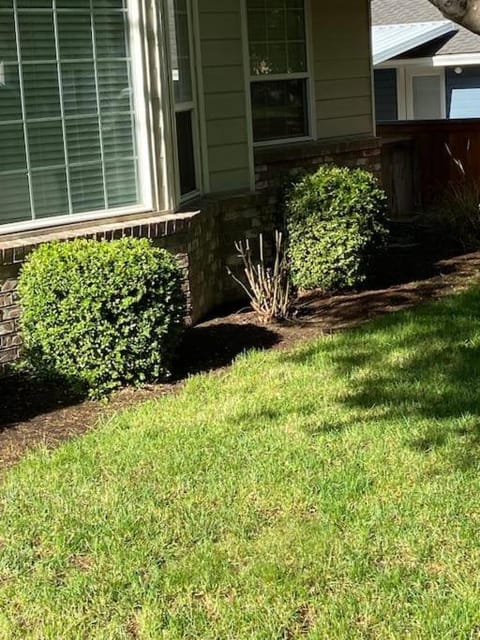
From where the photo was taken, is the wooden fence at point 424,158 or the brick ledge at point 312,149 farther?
the wooden fence at point 424,158

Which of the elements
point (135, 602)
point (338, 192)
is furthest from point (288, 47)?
point (135, 602)

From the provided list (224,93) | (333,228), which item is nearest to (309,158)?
(224,93)

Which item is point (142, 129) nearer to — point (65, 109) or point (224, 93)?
point (65, 109)

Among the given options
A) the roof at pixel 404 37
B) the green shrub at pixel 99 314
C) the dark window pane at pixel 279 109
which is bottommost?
the green shrub at pixel 99 314

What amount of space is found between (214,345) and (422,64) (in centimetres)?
1200

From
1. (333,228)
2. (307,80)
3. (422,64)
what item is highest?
(422,64)

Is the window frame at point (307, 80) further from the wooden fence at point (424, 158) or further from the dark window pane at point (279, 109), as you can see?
the wooden fence at point (424, 158)

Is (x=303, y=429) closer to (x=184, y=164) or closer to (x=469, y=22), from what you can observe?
(x=469, y=22)

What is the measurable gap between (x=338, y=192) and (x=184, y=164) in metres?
1.41

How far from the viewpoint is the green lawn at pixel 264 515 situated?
4.00 m

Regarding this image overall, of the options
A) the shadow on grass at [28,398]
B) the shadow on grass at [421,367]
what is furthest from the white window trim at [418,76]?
the shadow on grass at [28,398]

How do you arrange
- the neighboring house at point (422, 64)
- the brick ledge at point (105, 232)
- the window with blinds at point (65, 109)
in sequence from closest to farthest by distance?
1. the brick ledge at point (105, 232)
2. the window with blinds at point (65, 109)
3. the neighboring house at point (422, 64)

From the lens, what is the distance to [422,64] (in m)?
18.5

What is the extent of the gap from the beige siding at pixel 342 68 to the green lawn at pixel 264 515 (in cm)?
535
